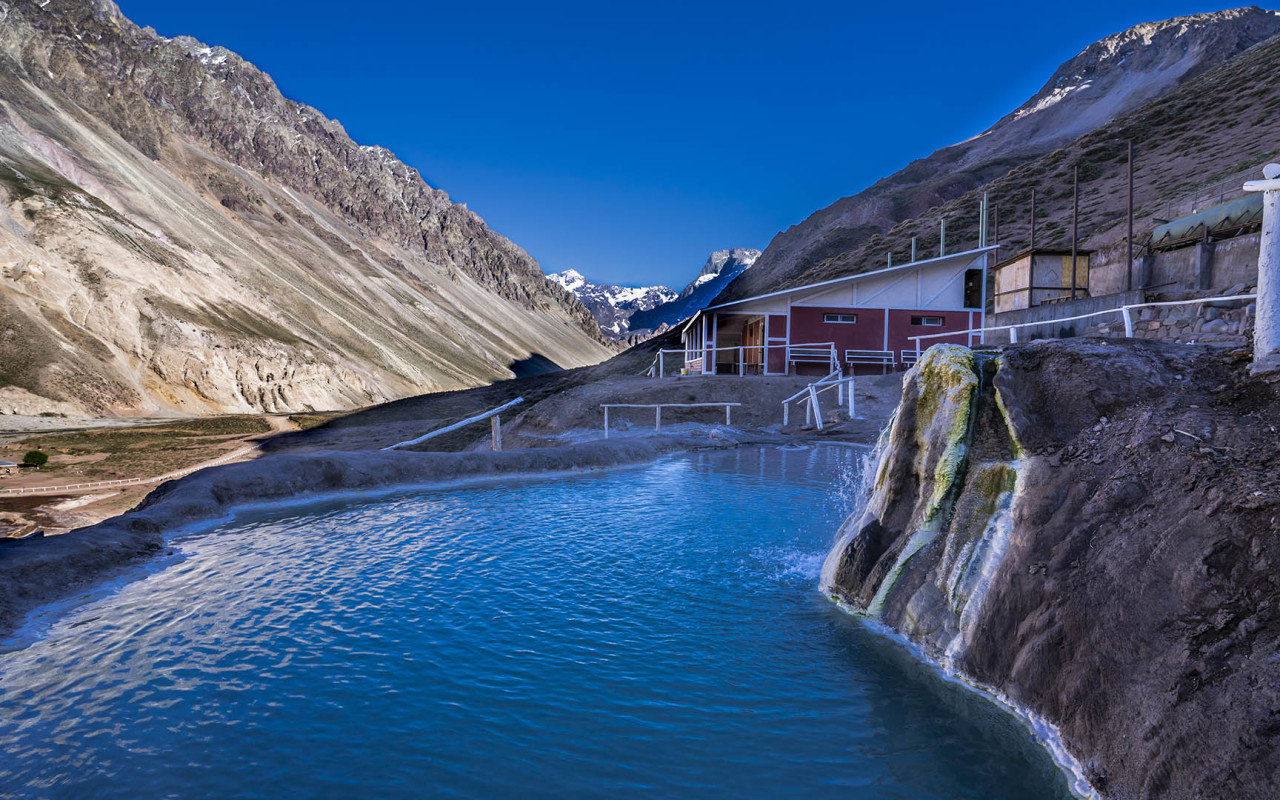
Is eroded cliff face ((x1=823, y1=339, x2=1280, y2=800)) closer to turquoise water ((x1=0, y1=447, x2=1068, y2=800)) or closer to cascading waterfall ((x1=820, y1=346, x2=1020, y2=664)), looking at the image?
cascading waterfall ((x1=820, y1=346, x2=1020, y2=664))

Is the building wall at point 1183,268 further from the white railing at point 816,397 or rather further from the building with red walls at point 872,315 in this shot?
the white railing at point 816,397

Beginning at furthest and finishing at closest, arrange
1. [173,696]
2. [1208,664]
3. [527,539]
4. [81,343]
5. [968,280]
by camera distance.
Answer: [81,343]
[968,280]
[527,539]
[173,696]
[1208,664]

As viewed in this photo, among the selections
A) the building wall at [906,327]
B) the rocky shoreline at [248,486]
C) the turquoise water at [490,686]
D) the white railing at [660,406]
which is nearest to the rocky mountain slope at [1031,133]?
the building wall at [906,327]

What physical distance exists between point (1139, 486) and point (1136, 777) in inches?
78.4

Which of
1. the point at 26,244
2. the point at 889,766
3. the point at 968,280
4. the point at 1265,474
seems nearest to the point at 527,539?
the point at 889,766

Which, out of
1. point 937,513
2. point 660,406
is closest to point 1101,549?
point 937,513

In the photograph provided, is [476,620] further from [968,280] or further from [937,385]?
[968,280]

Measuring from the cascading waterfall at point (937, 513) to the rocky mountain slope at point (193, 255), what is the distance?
1866 inches

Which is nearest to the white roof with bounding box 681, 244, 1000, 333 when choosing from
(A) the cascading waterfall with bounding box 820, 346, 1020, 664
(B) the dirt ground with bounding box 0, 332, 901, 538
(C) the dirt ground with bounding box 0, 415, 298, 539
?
(B) the dirt ground with bounding box 0, 332, 901, 538

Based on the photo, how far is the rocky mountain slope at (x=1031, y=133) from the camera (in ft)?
326

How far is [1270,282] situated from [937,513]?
10.3 ft

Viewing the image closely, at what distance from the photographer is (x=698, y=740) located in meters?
4.79

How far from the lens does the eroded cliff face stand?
3596 mm

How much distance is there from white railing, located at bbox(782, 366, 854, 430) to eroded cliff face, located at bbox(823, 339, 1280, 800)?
13.8m
